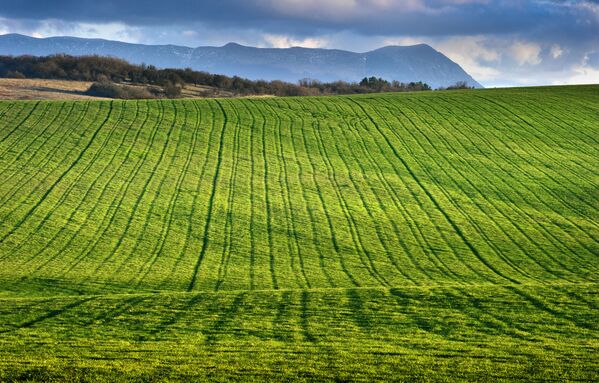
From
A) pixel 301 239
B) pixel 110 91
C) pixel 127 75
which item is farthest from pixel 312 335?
pixel 127 75

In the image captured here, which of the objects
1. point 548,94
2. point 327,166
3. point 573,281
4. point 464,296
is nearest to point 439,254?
point 573,281

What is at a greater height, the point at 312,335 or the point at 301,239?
the point at 312,335

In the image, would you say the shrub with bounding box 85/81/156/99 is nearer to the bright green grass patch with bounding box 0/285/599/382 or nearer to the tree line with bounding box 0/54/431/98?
the tree line with bounding box 0/54/431/98

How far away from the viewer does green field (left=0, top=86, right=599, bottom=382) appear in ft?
59.7

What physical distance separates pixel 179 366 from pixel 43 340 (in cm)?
486

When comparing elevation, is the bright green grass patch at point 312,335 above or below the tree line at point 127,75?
below

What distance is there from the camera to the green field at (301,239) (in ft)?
59.7

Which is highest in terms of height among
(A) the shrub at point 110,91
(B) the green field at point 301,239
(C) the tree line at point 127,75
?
(C) the tree line at point 127,75

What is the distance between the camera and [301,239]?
35969 mm

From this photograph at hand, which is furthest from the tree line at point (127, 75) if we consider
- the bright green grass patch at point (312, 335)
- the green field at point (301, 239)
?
the bright green grass patch at point (312, 335)

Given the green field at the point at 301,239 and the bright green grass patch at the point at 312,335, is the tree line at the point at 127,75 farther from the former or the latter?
the bright green grass patch at the point at 312,335

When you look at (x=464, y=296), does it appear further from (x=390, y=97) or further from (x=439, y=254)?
(x=390, y=97)

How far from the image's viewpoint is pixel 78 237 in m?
34.7

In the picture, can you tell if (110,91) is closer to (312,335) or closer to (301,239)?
(301,239)
